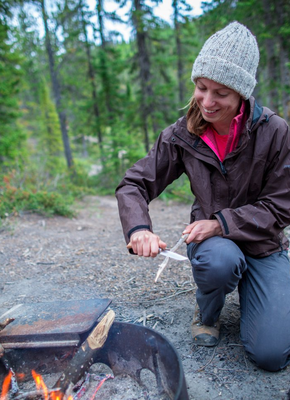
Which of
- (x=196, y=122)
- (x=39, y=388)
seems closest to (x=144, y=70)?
(x=196, y=122)

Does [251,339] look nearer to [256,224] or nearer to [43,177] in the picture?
[256,224]

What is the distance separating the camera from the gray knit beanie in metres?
2.00

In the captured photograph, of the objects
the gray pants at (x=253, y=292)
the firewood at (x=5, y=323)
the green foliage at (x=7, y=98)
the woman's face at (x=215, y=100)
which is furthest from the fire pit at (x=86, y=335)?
the green foliage at (x=7, y=98)

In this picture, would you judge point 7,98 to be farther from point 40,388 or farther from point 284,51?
point 40,388

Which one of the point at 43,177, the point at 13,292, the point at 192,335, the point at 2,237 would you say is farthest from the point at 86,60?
the point at 192,335

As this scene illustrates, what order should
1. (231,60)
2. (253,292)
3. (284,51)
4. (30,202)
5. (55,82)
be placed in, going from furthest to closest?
(55,82) → (284,51) → (30,202) → (253,292) → (231,60)

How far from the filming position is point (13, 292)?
3.05 m

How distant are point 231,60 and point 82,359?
6.37 ft

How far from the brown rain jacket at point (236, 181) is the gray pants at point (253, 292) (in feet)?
0.39

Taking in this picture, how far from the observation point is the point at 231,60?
2.01 m

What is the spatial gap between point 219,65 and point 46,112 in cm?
2947

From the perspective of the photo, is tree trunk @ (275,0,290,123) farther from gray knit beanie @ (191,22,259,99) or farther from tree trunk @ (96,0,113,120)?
gray knit beanie @ (191,22,259,99)

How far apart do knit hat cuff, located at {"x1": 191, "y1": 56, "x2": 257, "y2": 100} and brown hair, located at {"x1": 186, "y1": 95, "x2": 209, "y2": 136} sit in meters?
0.26

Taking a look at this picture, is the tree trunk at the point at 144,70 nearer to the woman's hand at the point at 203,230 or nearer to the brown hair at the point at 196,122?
the brown hair at the point at 196,122
